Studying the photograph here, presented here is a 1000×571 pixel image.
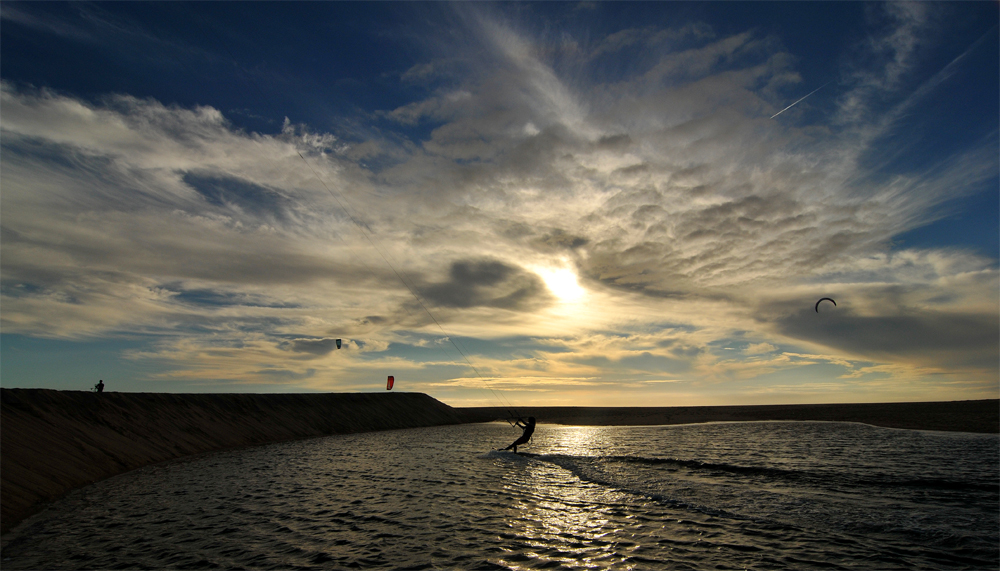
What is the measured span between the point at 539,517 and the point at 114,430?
33640 millimetres

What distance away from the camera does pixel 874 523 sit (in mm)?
16312

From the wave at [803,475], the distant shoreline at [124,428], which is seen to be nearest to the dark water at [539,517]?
the wave at [803,475]

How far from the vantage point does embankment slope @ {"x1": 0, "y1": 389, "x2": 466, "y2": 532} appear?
72.9 ft

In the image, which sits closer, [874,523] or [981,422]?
[874,523]

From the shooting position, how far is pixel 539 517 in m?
18.0

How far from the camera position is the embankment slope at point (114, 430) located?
22.2m

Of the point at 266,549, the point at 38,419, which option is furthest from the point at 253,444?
the point at 266,549

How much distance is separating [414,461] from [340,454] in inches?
331

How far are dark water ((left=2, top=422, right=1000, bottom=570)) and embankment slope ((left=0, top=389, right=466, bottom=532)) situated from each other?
5.98 ft

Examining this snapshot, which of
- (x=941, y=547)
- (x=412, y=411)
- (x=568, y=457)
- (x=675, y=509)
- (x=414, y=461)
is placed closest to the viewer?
(x=941, y=547)

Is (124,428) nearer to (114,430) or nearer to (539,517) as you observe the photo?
(114,430)

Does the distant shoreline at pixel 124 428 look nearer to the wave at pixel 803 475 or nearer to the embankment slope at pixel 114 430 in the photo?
the embankment slope at pixel 114 430

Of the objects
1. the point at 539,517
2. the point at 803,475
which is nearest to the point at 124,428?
the point at 539,517

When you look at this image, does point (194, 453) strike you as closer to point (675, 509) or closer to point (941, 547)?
point (675, 509)
